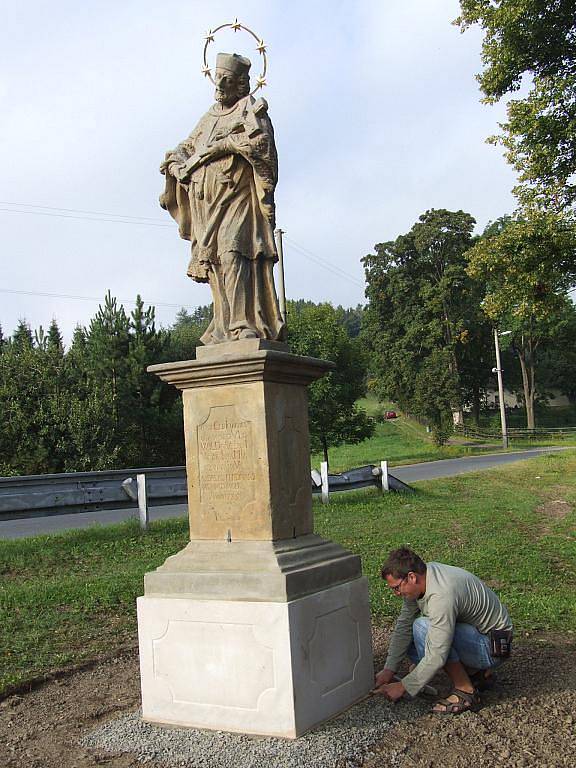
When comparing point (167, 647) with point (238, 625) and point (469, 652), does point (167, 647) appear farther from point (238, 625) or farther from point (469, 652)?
point (469, 652)

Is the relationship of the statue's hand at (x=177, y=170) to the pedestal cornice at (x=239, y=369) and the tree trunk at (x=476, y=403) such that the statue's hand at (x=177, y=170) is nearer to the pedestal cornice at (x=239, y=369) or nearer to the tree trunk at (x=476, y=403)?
the pedestal cornice at (x=239, y=369)

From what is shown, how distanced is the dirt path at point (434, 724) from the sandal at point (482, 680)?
60mm

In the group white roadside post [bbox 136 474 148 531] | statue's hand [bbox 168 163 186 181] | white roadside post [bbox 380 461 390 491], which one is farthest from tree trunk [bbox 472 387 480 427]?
statue's hand [bbox 168 163 186 181]

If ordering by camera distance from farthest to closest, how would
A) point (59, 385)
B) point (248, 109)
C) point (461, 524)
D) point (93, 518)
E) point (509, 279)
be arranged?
point (59, 385) → point (509, 279) → point (93, 518) → point (461, 524) → point (248, 109)

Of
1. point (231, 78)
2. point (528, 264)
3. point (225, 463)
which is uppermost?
point (528, 264)

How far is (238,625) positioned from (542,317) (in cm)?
1216

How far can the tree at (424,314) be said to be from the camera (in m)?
42.8

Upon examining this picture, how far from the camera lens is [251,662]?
4570 mm

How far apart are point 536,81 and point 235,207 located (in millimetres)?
11336

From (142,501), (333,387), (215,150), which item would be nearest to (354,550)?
(142,501)

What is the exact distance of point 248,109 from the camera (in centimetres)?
533

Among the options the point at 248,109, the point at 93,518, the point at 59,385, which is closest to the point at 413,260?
the point at 59,385

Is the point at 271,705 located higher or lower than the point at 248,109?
lower

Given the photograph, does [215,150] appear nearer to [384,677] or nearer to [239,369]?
[239,369]
